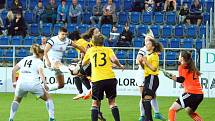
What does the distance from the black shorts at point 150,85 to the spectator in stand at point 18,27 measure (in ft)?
49.3

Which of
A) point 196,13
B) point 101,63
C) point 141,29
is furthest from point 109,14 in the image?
point 101,63

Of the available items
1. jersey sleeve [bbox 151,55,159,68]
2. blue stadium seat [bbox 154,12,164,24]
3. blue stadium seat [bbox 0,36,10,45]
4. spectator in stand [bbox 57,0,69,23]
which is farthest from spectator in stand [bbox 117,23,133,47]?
jersey sleeve [bbox 151,55,159,68]

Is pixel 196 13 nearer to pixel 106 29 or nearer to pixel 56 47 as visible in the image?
pixel 106 29

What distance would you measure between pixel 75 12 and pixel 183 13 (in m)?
4.75

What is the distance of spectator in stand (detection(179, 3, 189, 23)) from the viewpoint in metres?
30.3

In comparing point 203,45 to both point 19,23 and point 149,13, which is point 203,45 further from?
point 19,23

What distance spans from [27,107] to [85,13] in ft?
37.4

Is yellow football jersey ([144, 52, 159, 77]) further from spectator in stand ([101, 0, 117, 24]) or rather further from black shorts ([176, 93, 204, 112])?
spectator in stand ([101, 0, 117, 24])

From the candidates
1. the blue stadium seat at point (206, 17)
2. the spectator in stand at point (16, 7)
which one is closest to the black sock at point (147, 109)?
the blue stadium seat at point (206, 17)

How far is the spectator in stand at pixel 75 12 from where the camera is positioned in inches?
1222

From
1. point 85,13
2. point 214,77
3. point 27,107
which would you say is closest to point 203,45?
point 214,77

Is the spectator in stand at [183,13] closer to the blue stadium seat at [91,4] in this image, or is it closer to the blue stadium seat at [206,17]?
the blue stadium seat at [206,17]

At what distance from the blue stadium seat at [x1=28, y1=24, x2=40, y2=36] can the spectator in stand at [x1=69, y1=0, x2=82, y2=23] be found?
5.20 ft

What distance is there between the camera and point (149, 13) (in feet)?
101
